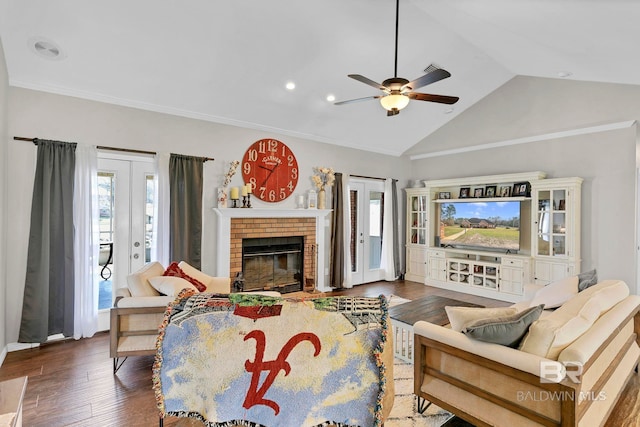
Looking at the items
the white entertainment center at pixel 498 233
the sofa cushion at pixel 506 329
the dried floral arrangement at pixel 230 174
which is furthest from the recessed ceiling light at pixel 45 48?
the white entertainment center at pixel 498 233

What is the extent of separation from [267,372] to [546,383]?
141 centimetres

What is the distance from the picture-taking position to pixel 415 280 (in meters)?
6.95

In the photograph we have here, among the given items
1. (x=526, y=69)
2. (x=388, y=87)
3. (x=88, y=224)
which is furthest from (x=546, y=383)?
(x=526, y=69)

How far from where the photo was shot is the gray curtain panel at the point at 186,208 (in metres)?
4.23

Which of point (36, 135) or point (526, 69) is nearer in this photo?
point (36, 135)

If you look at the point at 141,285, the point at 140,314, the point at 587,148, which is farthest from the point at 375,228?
the point at 140,314

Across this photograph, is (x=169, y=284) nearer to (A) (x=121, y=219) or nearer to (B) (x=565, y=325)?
(A) (x=121, y=219)

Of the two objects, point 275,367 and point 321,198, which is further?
point 321,198

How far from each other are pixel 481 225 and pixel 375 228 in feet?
6.49

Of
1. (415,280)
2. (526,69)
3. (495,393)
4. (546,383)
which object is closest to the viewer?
(546,383)

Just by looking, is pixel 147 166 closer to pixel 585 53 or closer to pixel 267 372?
pixel 267 372

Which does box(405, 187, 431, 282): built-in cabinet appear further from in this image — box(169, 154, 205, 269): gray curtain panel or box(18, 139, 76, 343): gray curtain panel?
box(18, 139, 76, 343): gray curtain panel

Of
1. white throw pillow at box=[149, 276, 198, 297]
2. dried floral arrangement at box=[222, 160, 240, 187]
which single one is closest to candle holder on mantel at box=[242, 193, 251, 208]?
dried floral arrangement at box=[222, 160, 240, 187]

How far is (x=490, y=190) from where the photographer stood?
19.5ft
